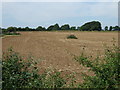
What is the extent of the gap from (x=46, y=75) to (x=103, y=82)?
3.88 ft

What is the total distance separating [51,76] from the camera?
166 inches

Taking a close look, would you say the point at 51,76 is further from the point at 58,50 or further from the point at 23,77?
the point at 58,50

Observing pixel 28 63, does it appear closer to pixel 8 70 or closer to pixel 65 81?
pixel 8 70

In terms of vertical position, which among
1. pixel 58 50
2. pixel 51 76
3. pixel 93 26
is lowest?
pixel 58 50

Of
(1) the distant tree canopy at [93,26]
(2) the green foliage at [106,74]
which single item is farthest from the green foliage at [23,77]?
(1) the distant tree canopy at [93,26]

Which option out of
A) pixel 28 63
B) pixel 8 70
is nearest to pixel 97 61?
pixel 28 63

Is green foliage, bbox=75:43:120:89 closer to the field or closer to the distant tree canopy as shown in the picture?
the field

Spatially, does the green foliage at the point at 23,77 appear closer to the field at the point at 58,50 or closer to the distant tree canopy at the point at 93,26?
the field at the point at 58,50

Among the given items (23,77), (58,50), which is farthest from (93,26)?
(23,77)

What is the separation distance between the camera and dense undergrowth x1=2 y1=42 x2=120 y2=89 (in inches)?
153

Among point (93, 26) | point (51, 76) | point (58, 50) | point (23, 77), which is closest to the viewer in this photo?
point (23, 77)

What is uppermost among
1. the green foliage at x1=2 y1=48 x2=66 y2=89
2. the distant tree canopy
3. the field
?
the distant tree canopy

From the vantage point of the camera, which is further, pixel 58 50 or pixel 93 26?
pixel 93 26

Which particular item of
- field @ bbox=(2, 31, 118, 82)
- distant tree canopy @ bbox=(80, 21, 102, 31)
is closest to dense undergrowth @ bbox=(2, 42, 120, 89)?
field @ bbox=(2, 31, 118, 82)
